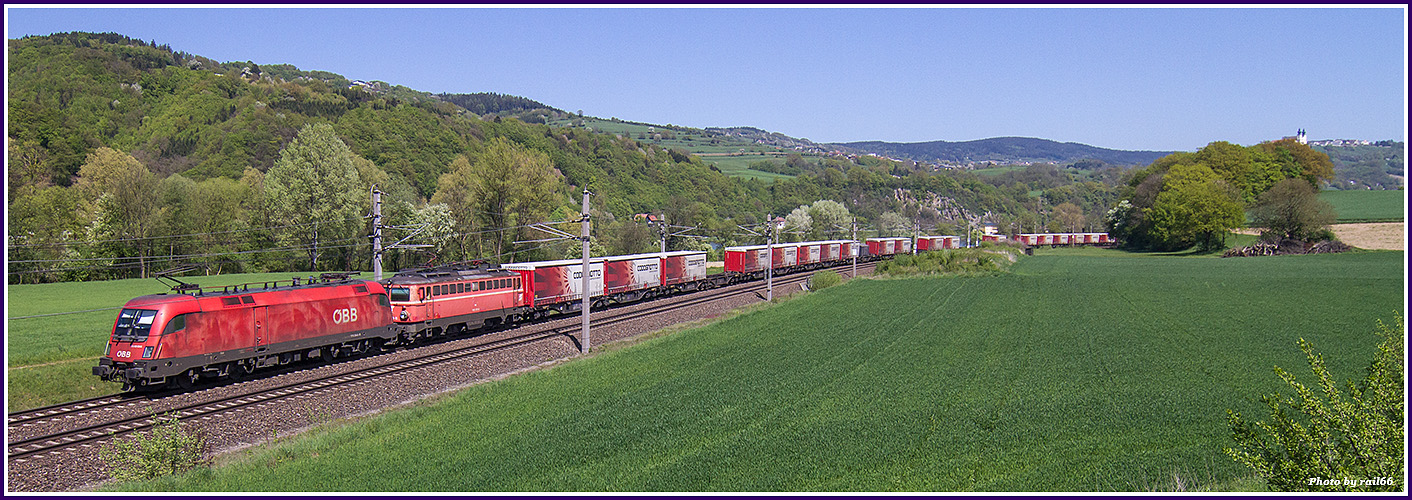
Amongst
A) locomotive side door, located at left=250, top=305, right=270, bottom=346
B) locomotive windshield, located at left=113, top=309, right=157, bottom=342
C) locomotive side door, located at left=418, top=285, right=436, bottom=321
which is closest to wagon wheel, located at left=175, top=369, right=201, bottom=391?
locomotive windshield, located at left=113, top=309, right=157, bottom=342

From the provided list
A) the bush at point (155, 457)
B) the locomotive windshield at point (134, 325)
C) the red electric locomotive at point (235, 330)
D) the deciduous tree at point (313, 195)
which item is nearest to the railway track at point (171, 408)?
the red electric locomotive at point (235, 330)

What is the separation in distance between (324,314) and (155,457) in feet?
40.4

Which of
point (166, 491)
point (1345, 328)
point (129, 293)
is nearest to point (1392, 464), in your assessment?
point (166, 491)

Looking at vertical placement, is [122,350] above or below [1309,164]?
below

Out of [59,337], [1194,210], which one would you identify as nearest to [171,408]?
[59,337]

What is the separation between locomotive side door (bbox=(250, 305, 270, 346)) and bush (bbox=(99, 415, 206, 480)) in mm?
8489

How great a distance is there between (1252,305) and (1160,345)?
642 inches

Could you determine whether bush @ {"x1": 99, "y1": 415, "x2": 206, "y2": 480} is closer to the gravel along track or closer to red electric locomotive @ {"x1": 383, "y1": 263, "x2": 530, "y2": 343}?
the gravel along track

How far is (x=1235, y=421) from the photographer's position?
907 centimetres

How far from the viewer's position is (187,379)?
22531mm

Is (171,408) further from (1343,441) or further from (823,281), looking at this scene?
(823,281)

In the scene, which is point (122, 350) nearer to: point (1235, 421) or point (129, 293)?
point (1235, 421)

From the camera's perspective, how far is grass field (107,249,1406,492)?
491 inches

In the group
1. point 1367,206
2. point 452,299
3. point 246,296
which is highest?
point 1367,206
